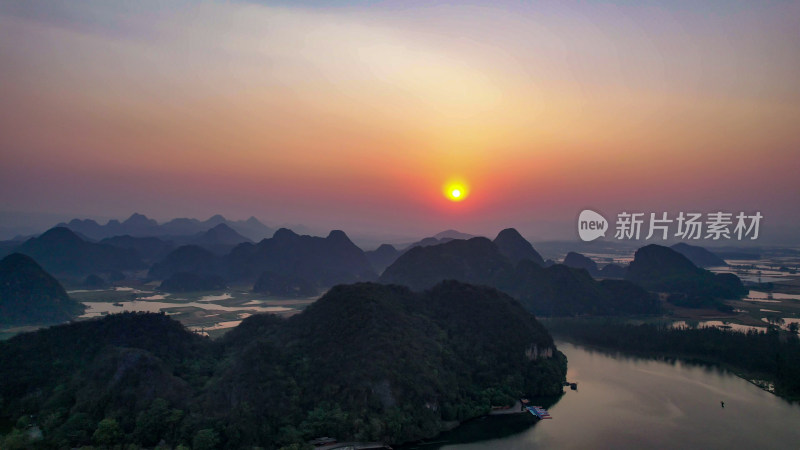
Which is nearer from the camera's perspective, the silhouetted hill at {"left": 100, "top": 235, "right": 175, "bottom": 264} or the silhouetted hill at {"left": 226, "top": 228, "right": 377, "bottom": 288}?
the silhouetted hill at {"left": 226, "top": 228, "right": 377, "bottom": 288}

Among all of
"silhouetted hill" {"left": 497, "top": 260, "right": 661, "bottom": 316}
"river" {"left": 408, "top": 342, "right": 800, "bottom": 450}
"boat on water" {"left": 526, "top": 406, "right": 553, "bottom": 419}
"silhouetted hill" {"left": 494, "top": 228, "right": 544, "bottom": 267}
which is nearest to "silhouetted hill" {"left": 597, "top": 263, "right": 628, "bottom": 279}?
"silhouetted hill" {"left": 494, "top": 228, "right": 544, "bottom": 267}

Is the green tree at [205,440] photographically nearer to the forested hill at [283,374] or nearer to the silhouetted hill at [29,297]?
the forested hill at [283,374]

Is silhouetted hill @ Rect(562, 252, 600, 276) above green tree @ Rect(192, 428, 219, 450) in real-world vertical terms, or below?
above

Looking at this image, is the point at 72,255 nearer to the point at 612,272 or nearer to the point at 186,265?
the point at 186,265

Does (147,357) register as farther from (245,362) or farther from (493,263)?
(493,263)

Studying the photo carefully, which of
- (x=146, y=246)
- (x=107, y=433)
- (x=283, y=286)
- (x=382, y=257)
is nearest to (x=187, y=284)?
(x=283, y=286)

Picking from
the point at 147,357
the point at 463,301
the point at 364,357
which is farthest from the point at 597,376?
the point at 147,357

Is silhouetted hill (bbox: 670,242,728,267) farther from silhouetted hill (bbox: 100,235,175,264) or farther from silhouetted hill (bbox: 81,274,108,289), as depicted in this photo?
silhouetted hill (bbox: 100,235,175,264)
